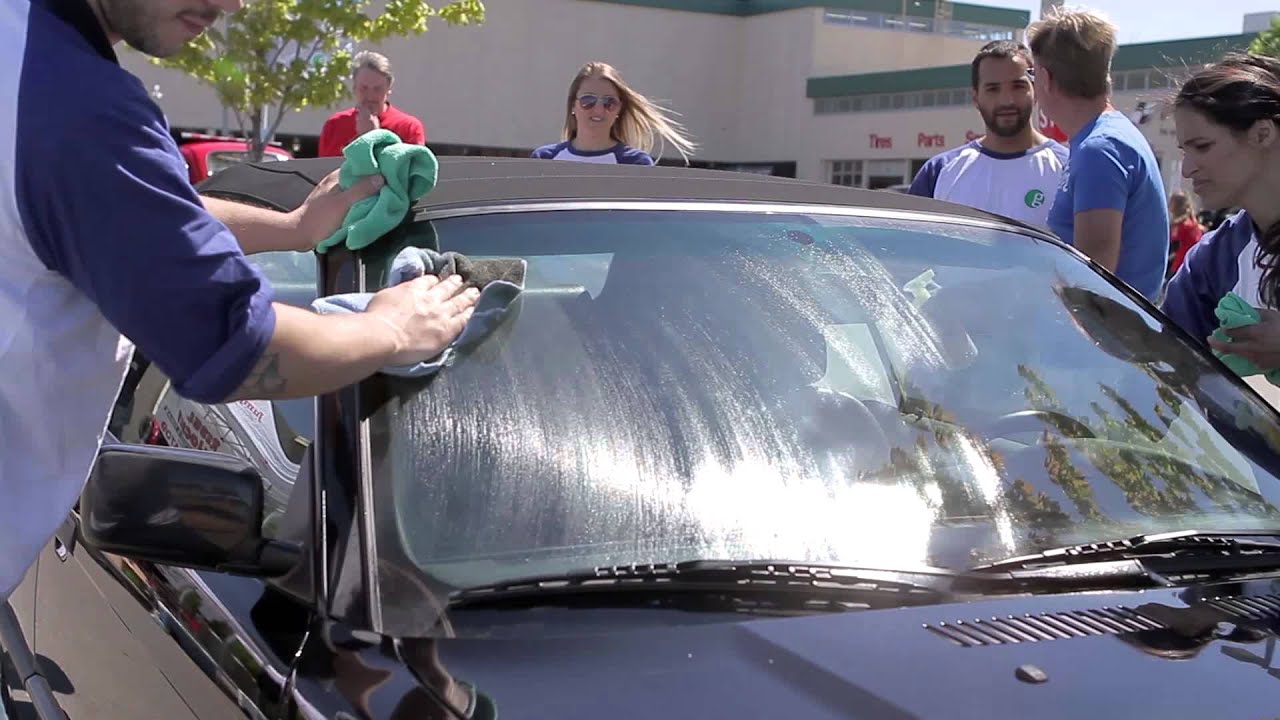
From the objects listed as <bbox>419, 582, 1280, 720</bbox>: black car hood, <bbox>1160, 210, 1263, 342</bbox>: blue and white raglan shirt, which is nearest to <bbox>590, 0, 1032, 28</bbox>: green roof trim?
<bbox>1160, 210, 1263, 342</bbox>: blue and white raglan shirt

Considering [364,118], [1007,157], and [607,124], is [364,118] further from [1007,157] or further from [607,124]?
[1007,157]

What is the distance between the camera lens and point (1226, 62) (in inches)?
125

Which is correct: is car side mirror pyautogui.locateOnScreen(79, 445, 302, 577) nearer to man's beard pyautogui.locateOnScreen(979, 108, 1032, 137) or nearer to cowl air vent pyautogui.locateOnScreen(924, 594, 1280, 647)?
cowl air vent pyautogui.locateOnScreen(924, 594, 1280, 647)

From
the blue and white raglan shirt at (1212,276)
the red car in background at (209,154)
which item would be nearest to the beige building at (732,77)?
the red car in background at (209,154)

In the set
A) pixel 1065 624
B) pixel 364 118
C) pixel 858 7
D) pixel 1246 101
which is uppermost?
pixel 858 7

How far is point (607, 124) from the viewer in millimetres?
5570

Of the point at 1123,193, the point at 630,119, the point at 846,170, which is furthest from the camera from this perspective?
the point at 846,170

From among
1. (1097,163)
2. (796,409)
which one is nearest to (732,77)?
(1097,163)

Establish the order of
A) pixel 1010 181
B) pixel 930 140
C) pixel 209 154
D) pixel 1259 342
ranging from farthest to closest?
pixel 930 140
pixel 209 154
pixel 1010 181
pixel 1259 342

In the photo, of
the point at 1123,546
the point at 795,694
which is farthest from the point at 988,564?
the point at 795,694

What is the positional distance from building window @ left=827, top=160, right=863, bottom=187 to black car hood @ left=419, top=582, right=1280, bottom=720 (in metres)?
34.4

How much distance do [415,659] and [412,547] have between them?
192 millimetres

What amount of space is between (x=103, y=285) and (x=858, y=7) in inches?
1472

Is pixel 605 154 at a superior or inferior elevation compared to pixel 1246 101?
inferior
